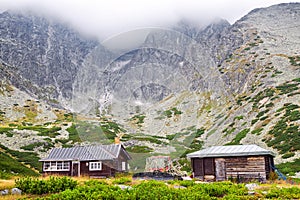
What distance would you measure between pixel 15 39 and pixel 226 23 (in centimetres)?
12663

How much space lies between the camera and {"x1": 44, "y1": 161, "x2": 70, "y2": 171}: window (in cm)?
4459

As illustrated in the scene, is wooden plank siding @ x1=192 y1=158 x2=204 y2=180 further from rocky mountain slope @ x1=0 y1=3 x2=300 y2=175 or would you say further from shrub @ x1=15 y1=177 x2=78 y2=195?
shrub @ x1=15 y1=177 x2=78 y2=195

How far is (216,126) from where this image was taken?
8038cm

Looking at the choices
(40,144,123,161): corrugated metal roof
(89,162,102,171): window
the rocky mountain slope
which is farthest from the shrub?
(89,162,102,171): window

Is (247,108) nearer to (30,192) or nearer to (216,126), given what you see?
(216,126)

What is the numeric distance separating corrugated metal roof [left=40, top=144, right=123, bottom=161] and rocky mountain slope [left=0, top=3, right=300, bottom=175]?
1607 mm

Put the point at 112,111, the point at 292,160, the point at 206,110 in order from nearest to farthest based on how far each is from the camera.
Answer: the point at 112,111
the point at 292,160
the point at 206,110

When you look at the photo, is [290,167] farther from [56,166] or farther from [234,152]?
[56,166]

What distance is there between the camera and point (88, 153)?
145ft

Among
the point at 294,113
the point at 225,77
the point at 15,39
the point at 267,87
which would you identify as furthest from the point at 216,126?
the point at 15,39

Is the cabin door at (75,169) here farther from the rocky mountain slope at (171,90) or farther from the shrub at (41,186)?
the shrub at (41,186)

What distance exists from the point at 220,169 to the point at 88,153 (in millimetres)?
19206

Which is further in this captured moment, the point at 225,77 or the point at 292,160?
the point at 225,77

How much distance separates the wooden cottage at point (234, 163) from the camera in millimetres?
31906
